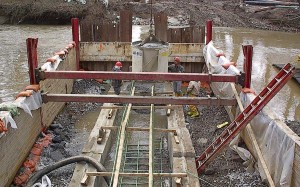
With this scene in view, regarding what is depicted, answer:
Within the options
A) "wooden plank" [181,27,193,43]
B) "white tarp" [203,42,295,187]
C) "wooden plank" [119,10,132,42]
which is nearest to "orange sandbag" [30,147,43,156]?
"white tarp" [203,42,295,187]

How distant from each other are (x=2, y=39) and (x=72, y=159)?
2092cm

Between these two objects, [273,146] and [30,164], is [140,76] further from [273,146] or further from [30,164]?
[273,146]

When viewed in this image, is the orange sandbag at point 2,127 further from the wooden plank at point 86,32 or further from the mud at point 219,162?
the wooden plank at point 86,32

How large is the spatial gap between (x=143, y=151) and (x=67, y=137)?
218cm

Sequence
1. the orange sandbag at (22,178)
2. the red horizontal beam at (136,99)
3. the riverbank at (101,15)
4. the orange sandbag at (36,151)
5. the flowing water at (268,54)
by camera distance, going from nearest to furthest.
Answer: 1. the orange sandbag at (22,178)
2. the orange sandbag at (36,151)
3. the red horizontal beam at (136,99)
4. the flowing water at (268,54)
5. the riverbank at (101,15)

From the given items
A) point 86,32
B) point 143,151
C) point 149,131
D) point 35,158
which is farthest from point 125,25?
point 35,158

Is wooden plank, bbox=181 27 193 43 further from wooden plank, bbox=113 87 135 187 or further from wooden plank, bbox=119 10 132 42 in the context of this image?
wooden plank, bbox=113 87 135 187

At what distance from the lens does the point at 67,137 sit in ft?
29.8

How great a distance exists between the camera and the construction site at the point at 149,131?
642 centimetres

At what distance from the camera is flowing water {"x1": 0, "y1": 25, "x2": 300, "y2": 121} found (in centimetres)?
1321

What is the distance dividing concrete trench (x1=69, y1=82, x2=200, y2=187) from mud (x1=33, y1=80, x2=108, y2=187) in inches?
20.5

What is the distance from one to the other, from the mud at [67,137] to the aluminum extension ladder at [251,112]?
9.14 ft

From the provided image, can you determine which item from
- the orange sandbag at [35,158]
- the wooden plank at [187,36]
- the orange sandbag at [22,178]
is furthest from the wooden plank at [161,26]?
the orange sandbag at [22,178]

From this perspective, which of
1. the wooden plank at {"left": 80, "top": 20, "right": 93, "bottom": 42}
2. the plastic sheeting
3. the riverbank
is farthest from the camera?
the riverbank
